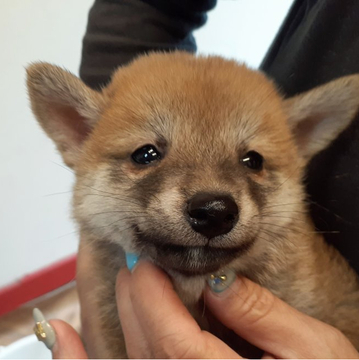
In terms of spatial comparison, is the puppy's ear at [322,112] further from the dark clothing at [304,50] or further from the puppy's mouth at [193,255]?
the puppy's mouth at [193,255]

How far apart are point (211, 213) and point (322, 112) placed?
584 mm

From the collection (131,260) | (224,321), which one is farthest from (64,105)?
(224,321)

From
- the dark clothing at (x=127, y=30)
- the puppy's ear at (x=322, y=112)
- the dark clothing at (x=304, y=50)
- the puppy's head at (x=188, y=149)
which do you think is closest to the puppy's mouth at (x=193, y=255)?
the puppy's head at (x=188, y=149)

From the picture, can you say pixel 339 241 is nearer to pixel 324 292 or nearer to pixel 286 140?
pixel 324 292

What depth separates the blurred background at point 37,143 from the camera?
90.1 inches

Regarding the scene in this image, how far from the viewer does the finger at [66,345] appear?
1118 mm

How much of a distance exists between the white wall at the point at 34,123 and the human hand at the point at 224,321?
1.19 metres

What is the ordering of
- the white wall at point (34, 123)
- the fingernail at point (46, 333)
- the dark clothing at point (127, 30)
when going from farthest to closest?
the white wall at point (34, 123), the dark clothing at point (127, 30), the fingernail at point (46, 333)

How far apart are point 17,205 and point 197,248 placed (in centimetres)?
183

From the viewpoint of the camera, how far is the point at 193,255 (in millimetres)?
962

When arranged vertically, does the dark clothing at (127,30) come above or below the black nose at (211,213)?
above

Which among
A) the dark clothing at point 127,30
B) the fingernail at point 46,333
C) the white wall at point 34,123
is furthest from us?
the white wall at point 34,123

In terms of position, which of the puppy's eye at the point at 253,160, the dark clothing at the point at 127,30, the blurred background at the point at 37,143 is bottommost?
the blurred background at the point at 37,143

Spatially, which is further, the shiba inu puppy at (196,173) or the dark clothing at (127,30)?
the dark clothing at (127,30)
